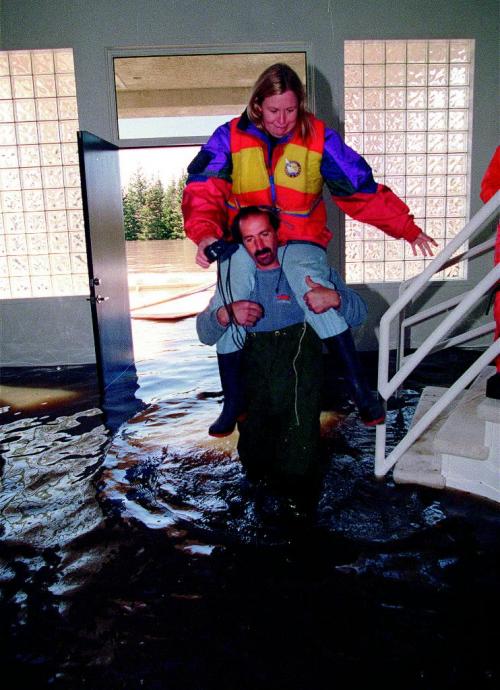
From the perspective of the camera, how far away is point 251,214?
7.68ft

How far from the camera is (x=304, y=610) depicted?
1934 millimetres

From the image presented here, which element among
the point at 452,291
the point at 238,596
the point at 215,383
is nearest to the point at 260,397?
the point at 238,596

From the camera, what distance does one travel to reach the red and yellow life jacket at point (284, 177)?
7.92 feet

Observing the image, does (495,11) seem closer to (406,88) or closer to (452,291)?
(406,88)

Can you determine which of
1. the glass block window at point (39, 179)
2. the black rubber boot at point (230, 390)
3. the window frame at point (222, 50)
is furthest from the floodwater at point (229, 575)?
the window frame at point (222, 50)

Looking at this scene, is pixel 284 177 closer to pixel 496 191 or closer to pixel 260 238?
pixel 260 238

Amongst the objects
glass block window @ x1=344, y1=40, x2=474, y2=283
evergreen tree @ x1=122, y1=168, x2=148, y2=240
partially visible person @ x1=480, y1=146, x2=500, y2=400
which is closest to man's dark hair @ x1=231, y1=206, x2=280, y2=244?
partially visible person @ x1=480, y1=146, x2=500, y2=400

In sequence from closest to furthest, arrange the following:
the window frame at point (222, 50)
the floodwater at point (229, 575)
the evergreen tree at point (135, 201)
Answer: the floodwater at point (229, 575), the window frame at point (222, 50), the evergreen tree at point (135, 201)

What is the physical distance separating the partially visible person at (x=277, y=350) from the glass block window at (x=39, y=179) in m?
4.03

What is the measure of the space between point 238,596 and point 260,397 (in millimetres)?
917

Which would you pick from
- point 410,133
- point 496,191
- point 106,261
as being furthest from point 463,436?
point 410,133

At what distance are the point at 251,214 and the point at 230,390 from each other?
2.66ft

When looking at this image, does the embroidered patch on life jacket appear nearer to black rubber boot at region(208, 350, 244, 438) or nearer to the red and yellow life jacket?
the red and yellow life jacket

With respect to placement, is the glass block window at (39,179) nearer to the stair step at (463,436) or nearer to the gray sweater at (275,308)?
the gray sweater at (275,308)
